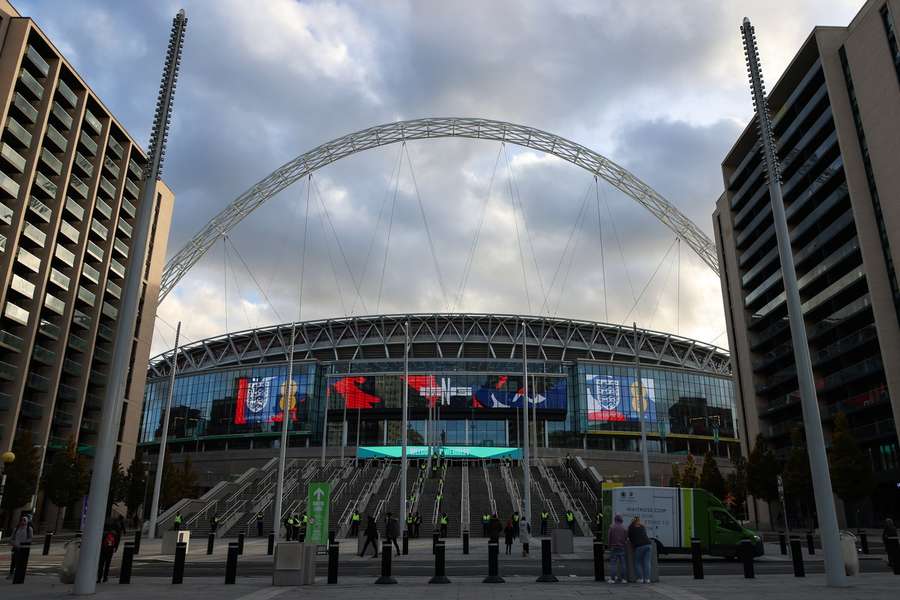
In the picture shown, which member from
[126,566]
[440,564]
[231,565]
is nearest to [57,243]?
[126,566]

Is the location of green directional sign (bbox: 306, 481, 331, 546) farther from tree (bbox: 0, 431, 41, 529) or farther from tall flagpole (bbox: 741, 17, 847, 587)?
tree (bbox: 0, 431, 41, 529)

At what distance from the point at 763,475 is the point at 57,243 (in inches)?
2841

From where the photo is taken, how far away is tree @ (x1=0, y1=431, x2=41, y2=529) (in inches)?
2072

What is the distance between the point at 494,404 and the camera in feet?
330

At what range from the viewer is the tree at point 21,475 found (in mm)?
52625

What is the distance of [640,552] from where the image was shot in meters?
17.6

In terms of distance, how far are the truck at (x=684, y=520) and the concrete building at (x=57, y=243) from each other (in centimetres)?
5744

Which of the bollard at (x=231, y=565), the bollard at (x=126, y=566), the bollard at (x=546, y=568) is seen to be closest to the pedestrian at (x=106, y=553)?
the bollard at (x=126, y=566)

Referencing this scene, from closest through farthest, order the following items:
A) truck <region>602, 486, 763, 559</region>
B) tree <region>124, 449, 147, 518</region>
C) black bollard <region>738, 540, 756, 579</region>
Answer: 1. black bollard <region>738, 540, 756, 579</region>
2. truck <region>602, 486, 763, 559</region>
3. tree <region>124, 449, 147, 518</region>

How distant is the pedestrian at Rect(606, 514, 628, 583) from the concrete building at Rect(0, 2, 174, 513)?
60488 millimetres

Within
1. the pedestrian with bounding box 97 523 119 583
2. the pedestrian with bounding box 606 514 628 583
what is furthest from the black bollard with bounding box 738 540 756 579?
the pedestrian with bounding box 97 523 119 583

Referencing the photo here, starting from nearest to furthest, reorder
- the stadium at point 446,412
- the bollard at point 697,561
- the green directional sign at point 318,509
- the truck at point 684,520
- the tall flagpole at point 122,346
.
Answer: the tall flagpole at point 122,346
the bollard at point 697,561
the green directional sign at point 318,509
the truck at point 684,520
the stadium at point 446,412

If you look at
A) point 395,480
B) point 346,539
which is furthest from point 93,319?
point 346,539

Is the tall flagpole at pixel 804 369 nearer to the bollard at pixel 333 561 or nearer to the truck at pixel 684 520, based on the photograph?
the truck at pixel 684 520
